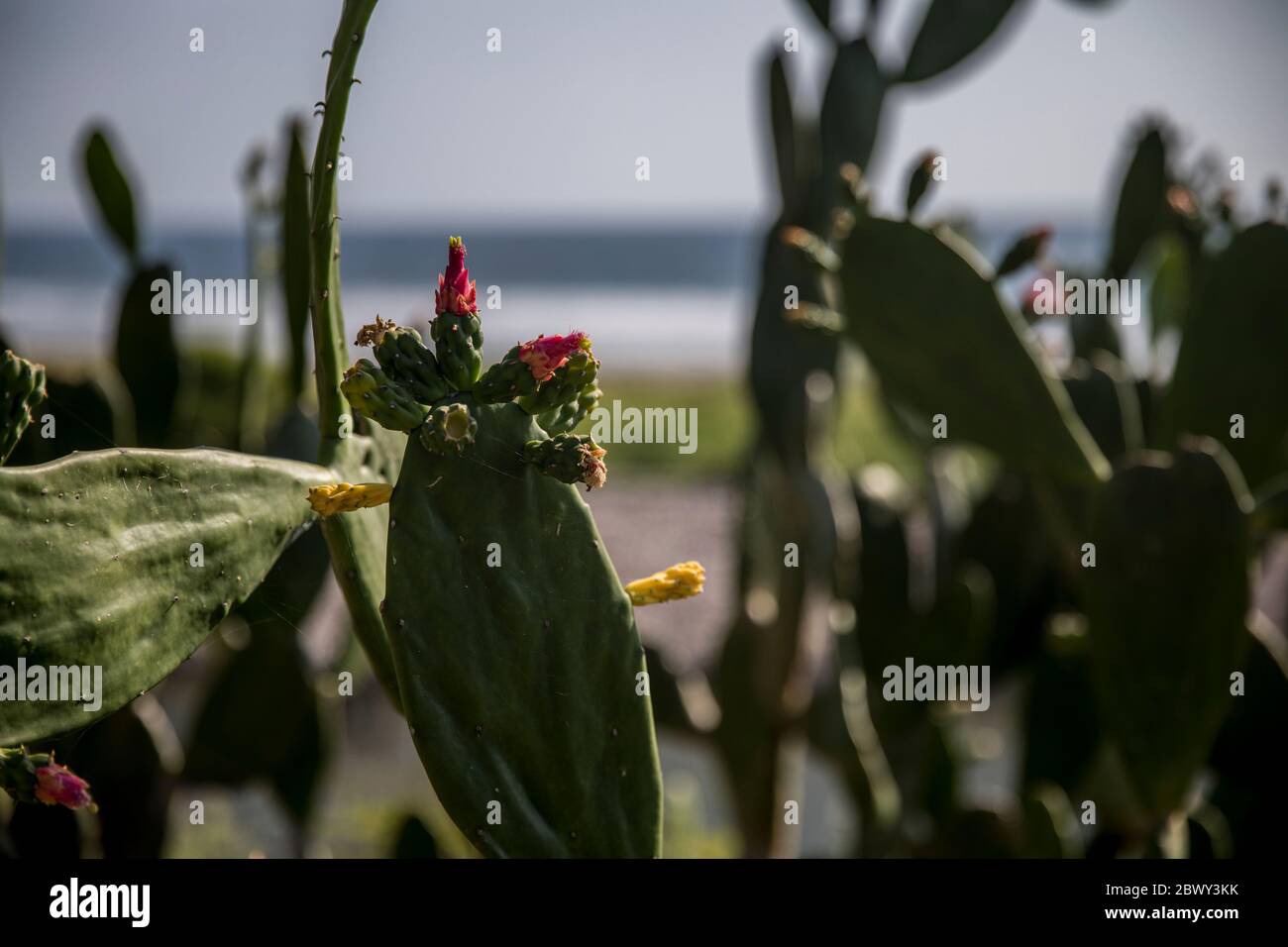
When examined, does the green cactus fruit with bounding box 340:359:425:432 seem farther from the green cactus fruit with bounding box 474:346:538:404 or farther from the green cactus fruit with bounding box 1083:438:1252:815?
the green cactus fruit with bounding box 1083:438:1252:815

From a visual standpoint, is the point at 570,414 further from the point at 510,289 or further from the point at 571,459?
the point at 510,289

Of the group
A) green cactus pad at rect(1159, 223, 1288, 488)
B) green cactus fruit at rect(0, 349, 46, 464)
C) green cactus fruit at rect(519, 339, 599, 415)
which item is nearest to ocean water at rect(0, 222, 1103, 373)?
green cactus fruit at rect(519, 339, 599, 415)

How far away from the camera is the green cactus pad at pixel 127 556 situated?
0.62m

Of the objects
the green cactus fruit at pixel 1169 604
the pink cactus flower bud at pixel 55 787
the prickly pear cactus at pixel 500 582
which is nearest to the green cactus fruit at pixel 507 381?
the prickly pear cactus at pixel 500 582

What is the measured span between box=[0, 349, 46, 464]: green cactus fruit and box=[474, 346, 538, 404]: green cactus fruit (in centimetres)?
31

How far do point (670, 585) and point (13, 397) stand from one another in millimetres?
424

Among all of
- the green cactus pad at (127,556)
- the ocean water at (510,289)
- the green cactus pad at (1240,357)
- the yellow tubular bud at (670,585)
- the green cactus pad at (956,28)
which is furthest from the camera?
the ocean water at (510,289)

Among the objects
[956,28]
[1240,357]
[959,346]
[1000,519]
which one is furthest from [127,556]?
[1000,519]

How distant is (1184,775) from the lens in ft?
3.74

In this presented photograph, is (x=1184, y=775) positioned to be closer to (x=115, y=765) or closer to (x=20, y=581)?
(x=20, y=581)

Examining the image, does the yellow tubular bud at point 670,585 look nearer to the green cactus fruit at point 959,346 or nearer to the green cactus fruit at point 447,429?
the green cactus fruit at point 447,429

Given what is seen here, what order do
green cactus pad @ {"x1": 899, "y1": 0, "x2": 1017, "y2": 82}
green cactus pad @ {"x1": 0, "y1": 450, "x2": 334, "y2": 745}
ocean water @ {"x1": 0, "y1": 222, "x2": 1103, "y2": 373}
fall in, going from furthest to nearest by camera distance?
1. ocean water @ {"x1": 0, "y1": 222, "x2": 1103, "y2": 373}
2. green cactus pad @ {"x1": 899, "y1": 0, "x2": 1017, "y2": 82}
3. green cactus pad @ {"x1": 0, "y1": 450, "x2": 334, "y2": 745}

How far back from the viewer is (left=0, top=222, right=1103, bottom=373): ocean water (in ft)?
7.59

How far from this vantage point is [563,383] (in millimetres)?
681
